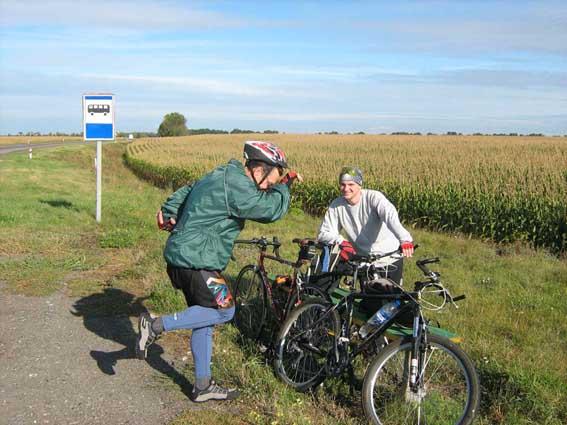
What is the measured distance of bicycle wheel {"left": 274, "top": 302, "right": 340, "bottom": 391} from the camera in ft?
15.2

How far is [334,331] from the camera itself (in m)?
4.48

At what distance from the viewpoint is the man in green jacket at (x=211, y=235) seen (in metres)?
4.16

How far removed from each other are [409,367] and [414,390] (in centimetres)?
16

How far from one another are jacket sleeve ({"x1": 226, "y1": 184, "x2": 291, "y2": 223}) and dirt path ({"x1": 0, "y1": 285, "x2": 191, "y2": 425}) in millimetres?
1458

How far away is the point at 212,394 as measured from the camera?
4.41m

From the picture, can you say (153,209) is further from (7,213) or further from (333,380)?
(333,380)

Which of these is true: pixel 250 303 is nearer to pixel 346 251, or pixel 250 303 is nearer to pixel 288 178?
pixel 346 251

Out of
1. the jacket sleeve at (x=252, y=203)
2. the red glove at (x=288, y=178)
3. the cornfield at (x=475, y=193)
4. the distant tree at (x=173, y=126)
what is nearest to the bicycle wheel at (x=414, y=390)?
the jacket sleeve at (x=252, y=203)

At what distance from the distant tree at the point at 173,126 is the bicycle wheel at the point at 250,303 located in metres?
116

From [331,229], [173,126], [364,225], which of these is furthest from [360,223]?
[173,126]

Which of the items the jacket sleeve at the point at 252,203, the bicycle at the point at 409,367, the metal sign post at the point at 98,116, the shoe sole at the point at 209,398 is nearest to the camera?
the bicycle at the point at 409,367

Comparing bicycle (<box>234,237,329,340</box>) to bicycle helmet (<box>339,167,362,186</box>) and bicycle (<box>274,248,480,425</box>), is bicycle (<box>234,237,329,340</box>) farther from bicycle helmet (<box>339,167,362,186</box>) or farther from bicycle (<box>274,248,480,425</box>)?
bicycle helmet (<box>339,167,362,186</box>)

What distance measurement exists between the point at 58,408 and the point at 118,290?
3276 mm

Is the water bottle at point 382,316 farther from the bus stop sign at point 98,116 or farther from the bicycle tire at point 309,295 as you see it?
the bus stop sign at point 98,116
